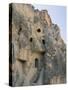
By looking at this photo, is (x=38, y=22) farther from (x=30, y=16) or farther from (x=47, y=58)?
(x=47, y=58)

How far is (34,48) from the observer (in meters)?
2.60

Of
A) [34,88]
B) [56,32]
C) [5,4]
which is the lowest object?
[34,88]

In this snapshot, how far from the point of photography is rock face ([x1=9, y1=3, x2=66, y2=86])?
2523mm

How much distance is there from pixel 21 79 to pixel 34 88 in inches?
6.1

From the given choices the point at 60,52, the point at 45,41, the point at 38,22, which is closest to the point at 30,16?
the point at 38,22

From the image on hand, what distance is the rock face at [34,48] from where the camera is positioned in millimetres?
2523

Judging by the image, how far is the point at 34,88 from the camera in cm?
261

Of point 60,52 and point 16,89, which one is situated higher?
point 60,52

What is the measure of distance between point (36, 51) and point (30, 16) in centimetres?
30

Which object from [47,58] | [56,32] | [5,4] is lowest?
[47,58]

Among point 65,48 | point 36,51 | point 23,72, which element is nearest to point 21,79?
point 23,72

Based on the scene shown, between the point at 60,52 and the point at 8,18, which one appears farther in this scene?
the point at 60,52

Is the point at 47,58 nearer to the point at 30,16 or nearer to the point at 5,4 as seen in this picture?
the point at 30,16

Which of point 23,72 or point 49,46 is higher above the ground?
point 49,46
